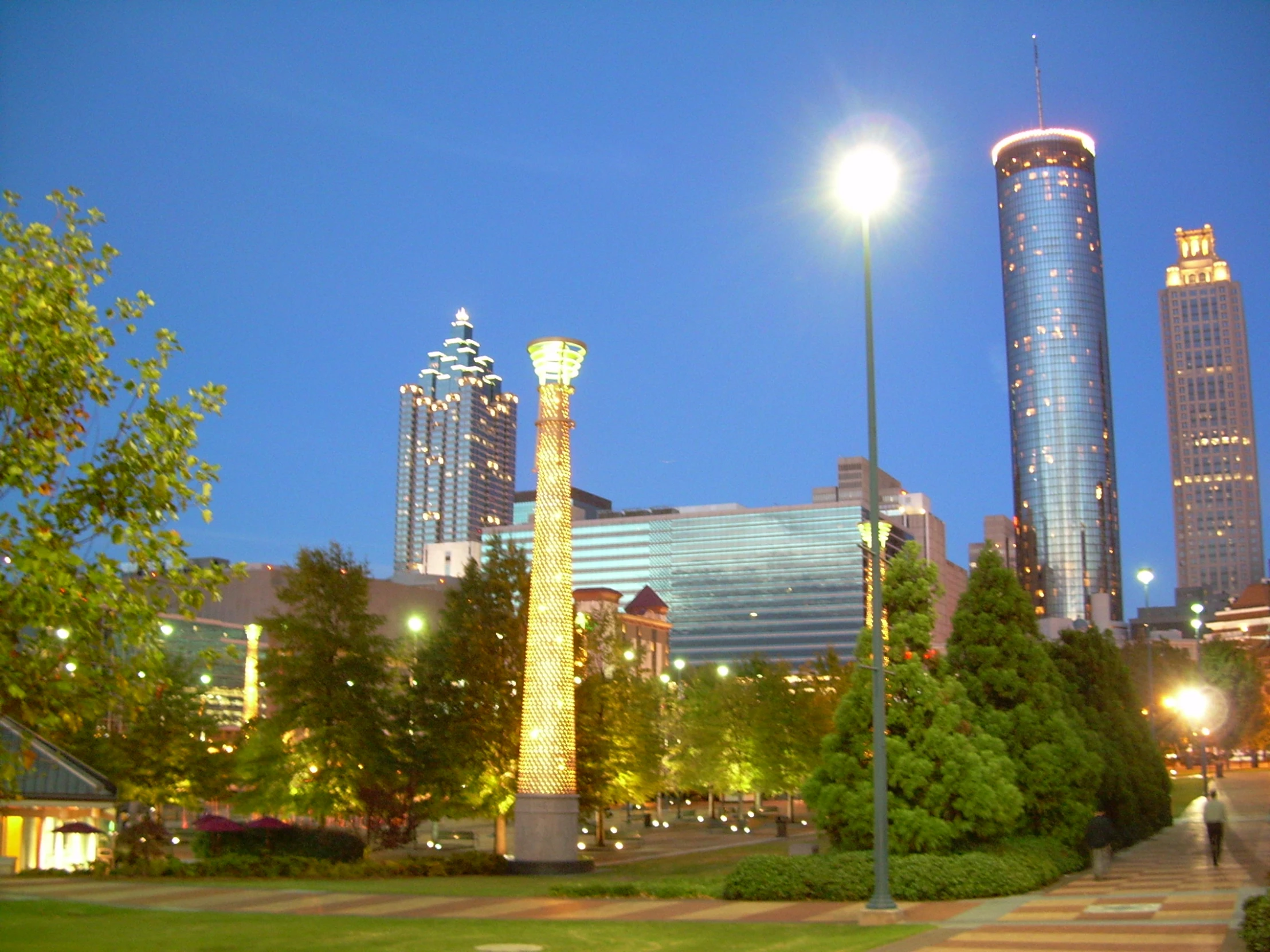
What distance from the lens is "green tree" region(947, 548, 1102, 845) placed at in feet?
102

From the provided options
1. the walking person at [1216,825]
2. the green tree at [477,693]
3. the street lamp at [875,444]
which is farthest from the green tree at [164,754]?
the walking person at [1216,825]

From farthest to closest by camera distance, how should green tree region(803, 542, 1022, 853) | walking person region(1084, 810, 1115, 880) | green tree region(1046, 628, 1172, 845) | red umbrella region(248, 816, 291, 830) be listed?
red umbrella region(248, 816, 291, 830) → green tree region(1046, 628, 1172, 845) → walking person region(1084, 810, 1115, 880) → green tree region(803, 542, 1022, 853)

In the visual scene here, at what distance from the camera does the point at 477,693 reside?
43.4 meters

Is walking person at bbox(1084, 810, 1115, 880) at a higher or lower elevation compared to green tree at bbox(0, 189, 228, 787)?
lower

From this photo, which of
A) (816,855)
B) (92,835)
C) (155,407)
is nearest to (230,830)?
(92,835)

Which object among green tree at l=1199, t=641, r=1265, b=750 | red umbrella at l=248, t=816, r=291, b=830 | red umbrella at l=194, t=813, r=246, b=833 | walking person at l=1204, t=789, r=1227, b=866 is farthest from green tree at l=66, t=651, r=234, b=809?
green tree at l=1199, t=641, r=1265, b=750

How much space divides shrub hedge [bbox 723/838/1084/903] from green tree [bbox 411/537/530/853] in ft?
56.1

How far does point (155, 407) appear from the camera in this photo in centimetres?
1331

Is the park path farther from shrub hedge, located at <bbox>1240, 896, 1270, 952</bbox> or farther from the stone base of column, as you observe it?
the stone base of column

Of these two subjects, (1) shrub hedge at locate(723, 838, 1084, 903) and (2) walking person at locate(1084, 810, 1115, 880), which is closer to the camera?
(1) shrub hedge at locate(723, 838, 1084, 903)

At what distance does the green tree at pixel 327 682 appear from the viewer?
41.8 meters

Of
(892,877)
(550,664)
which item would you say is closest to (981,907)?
(892,877)

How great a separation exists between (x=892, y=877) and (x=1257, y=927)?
9746 mm

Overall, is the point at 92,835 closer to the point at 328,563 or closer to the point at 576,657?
the point at 328,563
